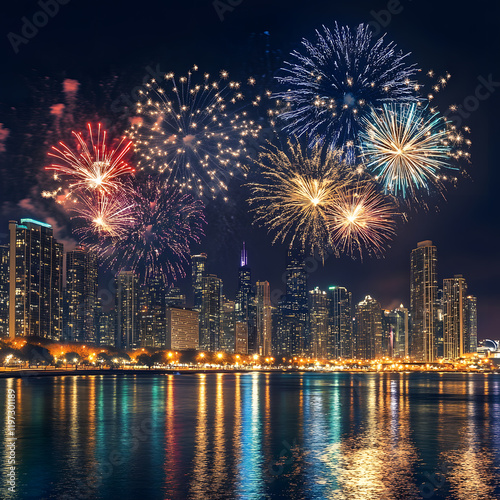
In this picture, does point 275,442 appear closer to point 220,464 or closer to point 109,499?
point 220,464

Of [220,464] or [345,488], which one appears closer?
[345,488]

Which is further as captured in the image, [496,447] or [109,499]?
[496,447]

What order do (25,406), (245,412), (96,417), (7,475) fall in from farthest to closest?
(25,406) < (245,412) < (96,417) < (7,475)

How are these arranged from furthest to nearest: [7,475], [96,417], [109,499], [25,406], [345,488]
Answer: [25,406] < [96,417] < [7,475] < [345,488] < [109,499]

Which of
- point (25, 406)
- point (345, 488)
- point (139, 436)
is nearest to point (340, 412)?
point (139, 436)

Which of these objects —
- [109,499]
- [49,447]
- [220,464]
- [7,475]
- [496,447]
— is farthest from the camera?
[496,447]

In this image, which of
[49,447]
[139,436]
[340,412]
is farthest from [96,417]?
[340,412]

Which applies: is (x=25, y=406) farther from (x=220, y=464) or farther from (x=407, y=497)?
(x=407, y=497)

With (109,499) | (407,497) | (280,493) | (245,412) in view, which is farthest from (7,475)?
(245,412)

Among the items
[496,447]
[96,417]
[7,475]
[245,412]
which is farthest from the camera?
[245,412]
